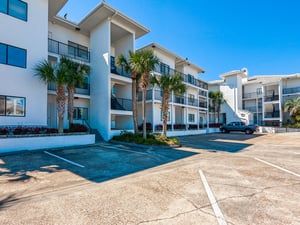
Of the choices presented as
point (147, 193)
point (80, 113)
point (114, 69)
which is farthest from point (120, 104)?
point (147, 193)

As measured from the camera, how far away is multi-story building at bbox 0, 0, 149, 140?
12.1 metres

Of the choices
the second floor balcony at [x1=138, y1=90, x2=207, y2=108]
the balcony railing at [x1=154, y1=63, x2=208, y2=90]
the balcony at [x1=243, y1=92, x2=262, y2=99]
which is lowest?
the second floor balcony at [x1=138, y1=90, x2=207, y2=108]

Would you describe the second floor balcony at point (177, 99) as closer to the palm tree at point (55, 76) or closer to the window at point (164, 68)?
the window at point (164, 68)

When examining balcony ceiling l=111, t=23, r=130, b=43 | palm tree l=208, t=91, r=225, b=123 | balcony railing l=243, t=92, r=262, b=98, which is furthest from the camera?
balcony railing l=243, t=92, r=262, b=98

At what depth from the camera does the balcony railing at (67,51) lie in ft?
53.0

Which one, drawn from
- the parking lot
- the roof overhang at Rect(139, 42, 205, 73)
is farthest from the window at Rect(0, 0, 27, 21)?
the roof overhang at Rect(139, 42, 205, 73)

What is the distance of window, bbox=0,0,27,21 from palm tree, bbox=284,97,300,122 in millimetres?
36539

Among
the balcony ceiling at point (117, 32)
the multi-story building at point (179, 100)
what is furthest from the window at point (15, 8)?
the multi-story building at point (179, 100)

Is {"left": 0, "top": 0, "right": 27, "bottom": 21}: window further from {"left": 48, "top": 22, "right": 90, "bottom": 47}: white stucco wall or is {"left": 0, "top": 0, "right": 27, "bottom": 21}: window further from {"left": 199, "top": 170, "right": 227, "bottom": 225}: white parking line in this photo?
{"left": 199, "top": 170, "right": 227, "bottom": 225}: white parking line

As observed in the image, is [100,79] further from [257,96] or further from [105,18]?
[257,96]

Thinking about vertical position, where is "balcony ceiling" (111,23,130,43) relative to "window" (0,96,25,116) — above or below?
above

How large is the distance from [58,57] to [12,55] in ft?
12.0

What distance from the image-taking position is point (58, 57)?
1546 centimetres

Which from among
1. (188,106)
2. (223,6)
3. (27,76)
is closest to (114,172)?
(27,76)
